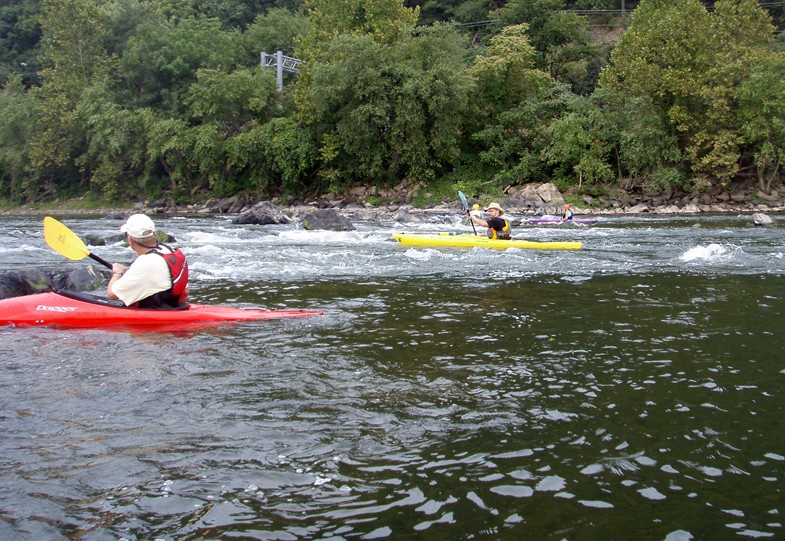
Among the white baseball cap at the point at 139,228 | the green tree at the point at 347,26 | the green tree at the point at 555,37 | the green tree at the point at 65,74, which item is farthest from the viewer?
the green tree at the point at 65,74

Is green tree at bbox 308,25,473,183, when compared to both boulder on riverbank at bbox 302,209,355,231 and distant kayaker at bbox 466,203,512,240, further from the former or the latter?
distant kayaker at bbox 466,203,512,240

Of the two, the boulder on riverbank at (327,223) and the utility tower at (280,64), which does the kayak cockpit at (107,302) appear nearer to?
the boulder on riverbank at (327,223)

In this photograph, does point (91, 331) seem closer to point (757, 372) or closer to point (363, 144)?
point (757, 372)

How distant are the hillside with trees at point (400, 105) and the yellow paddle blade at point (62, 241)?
2293 centimetres

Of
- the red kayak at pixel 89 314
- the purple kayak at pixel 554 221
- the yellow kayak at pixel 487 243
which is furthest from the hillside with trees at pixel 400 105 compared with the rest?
the red kayak at pixel 89 314

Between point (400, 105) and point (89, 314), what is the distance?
80.1ft

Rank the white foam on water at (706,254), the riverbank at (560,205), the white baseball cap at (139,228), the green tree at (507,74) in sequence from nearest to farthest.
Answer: the white baseball cap at (139,228), the white foam on water at (706,254), the riverbank at (560,205), the green tree at (507,74)

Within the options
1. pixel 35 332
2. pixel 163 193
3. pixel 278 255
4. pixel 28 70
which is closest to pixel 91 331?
pixel 35 332

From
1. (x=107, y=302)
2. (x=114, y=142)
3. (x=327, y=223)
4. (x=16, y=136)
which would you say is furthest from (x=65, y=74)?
(x=107, y=302)

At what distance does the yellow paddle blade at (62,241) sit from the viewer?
6879 millimetres

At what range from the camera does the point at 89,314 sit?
20.1 ft

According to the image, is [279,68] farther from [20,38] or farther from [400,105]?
[20,38]

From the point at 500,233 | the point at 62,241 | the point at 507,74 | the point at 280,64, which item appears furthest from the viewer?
the point at 280,64

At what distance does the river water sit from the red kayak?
0.18 metres
